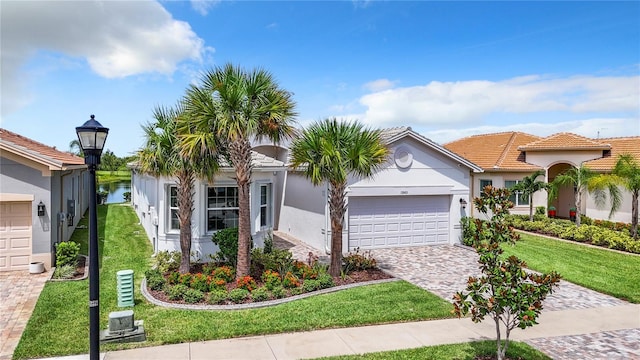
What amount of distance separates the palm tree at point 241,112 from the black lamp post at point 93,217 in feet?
13.8

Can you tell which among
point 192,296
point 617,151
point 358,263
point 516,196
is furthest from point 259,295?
point 617,151

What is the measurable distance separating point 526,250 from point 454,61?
9075 mm

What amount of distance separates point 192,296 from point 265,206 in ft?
19.6

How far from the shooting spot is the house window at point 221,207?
13898 millimetres

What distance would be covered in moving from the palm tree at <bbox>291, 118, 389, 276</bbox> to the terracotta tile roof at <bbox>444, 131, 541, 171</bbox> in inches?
620

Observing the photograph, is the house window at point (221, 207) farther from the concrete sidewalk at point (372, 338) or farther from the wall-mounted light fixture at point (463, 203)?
the wall-mounted light fixture at point (463, 203)

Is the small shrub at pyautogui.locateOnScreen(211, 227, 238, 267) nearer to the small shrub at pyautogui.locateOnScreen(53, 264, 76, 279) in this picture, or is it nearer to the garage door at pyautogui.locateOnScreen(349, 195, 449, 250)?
the small shrub at pyautogui.locateOnScreen(53, 264, 76, 279)

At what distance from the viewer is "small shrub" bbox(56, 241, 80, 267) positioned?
12.5 metres

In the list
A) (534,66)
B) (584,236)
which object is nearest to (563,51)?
(534,66)

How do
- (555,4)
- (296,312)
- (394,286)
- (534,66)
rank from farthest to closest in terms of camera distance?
(534,66)
(555,4)
(394,286)
(296,312)

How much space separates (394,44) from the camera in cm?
1888

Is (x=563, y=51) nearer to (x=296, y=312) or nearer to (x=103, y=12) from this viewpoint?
(x=296, y=312)

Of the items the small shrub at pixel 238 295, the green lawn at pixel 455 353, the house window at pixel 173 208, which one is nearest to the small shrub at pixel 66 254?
the house window at pixel 173 208

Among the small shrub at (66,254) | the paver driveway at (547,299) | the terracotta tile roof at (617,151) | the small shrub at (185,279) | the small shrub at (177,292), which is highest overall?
the terracotta tile roof at (617,151)
